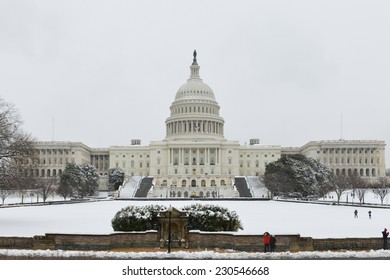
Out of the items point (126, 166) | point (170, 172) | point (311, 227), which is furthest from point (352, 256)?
point (126, 166)

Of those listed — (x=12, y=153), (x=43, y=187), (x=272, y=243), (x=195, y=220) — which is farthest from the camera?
(x=43, y=187)

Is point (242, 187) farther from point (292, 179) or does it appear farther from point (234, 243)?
point (234, 243)

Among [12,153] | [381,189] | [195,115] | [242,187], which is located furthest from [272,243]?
[195,115]

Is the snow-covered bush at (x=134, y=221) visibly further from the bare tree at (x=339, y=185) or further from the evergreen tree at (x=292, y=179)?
the evergreen tree at (x=292, y=179)

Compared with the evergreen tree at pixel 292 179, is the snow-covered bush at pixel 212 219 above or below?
below

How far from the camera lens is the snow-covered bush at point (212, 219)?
25.9 metres

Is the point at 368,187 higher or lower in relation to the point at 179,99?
lower

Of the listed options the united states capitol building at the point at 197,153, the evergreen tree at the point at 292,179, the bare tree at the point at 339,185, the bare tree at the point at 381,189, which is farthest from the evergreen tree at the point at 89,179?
the bare tree at the point at 381,189

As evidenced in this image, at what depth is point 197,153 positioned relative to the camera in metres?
136

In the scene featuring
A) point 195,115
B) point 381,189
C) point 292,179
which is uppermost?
point 195,115

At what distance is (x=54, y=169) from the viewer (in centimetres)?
14025

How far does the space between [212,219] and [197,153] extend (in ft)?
360

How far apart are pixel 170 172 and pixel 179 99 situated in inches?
1035

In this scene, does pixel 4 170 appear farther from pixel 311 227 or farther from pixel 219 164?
pixel 219 164
